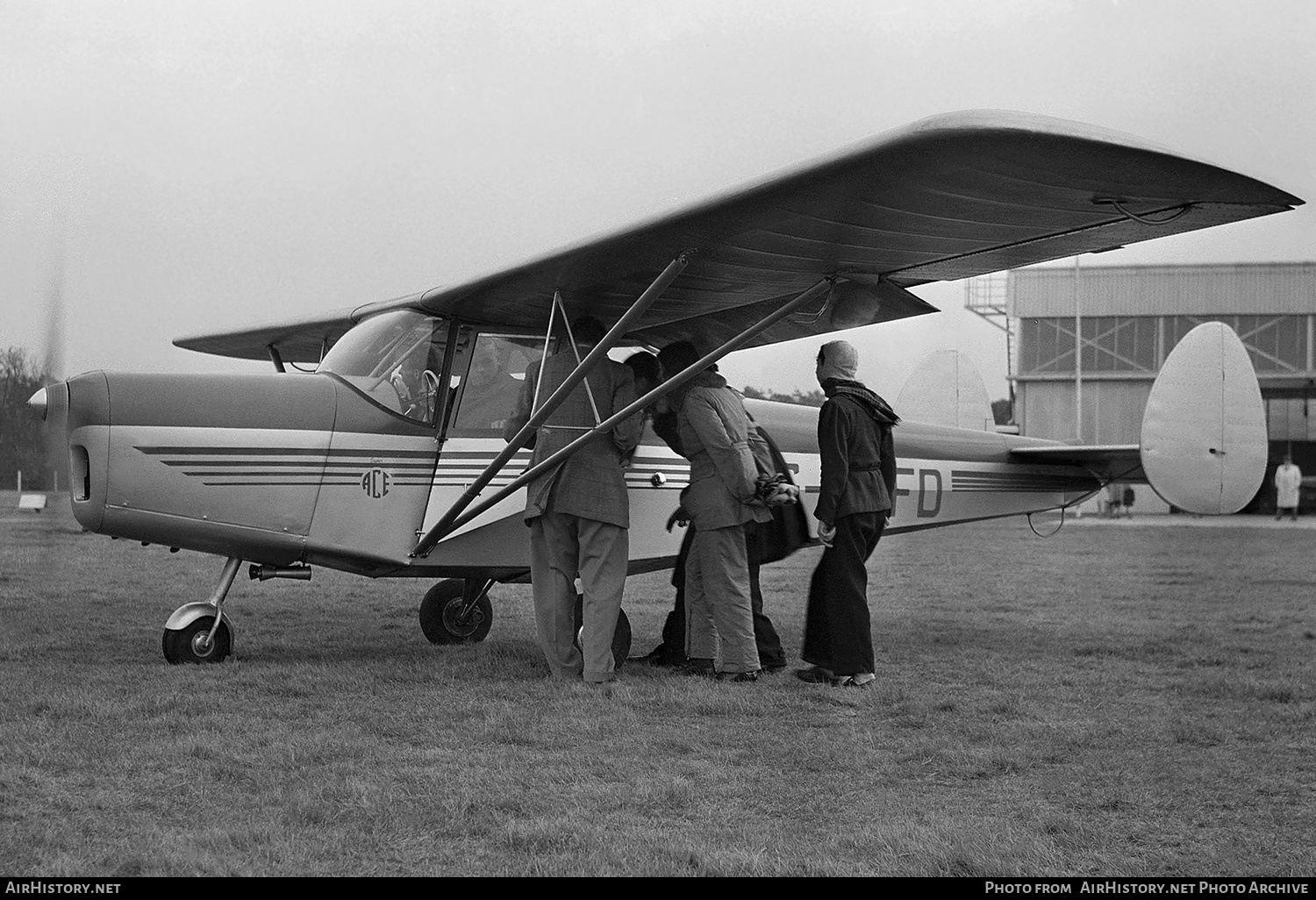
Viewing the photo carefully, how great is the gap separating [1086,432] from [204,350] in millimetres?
29139

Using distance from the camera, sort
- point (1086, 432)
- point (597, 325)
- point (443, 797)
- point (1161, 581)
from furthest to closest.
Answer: point (1086, 432) → point (1161, 581) → point (597, 325) → point (443, 797)

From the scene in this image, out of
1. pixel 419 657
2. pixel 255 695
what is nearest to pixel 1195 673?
pixel 419 657

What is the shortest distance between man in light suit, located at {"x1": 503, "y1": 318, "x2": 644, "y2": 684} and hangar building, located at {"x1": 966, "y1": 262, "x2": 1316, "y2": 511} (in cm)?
2564

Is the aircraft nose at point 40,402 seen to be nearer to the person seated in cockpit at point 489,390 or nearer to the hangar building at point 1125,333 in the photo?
the person seated in cockpit at point 489,390

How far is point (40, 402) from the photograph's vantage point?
18.9 feet

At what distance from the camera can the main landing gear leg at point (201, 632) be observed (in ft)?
19.9

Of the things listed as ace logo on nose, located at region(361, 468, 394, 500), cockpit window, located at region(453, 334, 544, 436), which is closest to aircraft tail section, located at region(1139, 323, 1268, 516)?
cockpit window, located at region(453, 334, 544, 436)

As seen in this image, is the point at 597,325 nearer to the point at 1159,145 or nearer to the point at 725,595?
the point at 725,595

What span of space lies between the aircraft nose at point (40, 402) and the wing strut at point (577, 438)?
1895 millimetres

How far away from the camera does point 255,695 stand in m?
5.26

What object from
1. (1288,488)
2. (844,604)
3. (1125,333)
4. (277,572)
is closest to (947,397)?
(844,604)

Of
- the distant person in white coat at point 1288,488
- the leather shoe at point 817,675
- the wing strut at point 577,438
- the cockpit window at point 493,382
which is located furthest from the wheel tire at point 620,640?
the distant person in white coat at point 1288,488

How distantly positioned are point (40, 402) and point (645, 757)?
Answer: 3510 mm

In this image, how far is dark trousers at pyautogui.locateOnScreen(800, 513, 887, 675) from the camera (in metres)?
5.96
